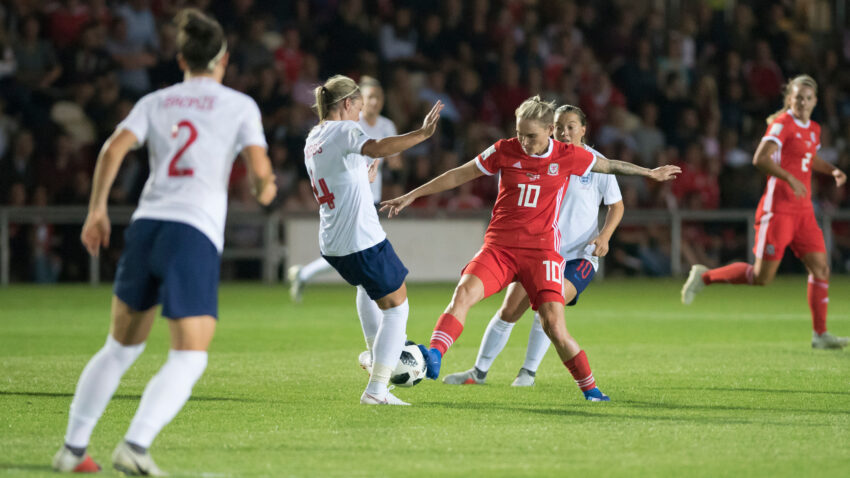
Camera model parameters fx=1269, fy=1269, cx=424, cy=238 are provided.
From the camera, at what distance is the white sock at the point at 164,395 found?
16.8 feet

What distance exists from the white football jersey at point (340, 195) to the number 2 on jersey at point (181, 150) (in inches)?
82.9

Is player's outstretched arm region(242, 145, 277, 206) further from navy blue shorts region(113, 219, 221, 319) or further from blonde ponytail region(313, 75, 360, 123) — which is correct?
blonde ponytail region(313, 75, 360, 123)

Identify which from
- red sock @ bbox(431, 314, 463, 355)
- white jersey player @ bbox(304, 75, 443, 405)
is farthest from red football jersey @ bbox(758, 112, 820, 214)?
white jersey player @ bbox(304, 75, 443, 405)

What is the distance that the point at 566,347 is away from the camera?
7.71m

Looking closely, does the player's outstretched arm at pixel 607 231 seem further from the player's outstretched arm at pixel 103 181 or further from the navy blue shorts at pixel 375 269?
the player's outstretched arm at pixel 103 181

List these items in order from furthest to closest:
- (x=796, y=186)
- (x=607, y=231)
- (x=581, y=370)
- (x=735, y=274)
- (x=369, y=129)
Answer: (x=369, y=129) < (x=735, y=274) < (x=796, y=186) < (x=607, y=231) < (x=581, y=370)

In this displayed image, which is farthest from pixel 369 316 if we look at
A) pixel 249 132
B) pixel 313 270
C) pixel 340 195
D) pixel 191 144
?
pixel 313 270

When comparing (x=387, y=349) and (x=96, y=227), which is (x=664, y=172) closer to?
(x=387, y=349)

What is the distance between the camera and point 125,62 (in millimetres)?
20062

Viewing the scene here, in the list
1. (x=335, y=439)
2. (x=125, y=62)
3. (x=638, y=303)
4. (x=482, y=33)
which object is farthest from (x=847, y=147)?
(x=335, y=439)

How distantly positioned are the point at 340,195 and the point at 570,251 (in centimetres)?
199

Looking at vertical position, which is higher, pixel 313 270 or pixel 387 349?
pixel 387 349

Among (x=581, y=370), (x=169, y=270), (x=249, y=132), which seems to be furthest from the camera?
(x=581, y=370)

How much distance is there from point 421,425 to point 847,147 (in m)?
19.3
